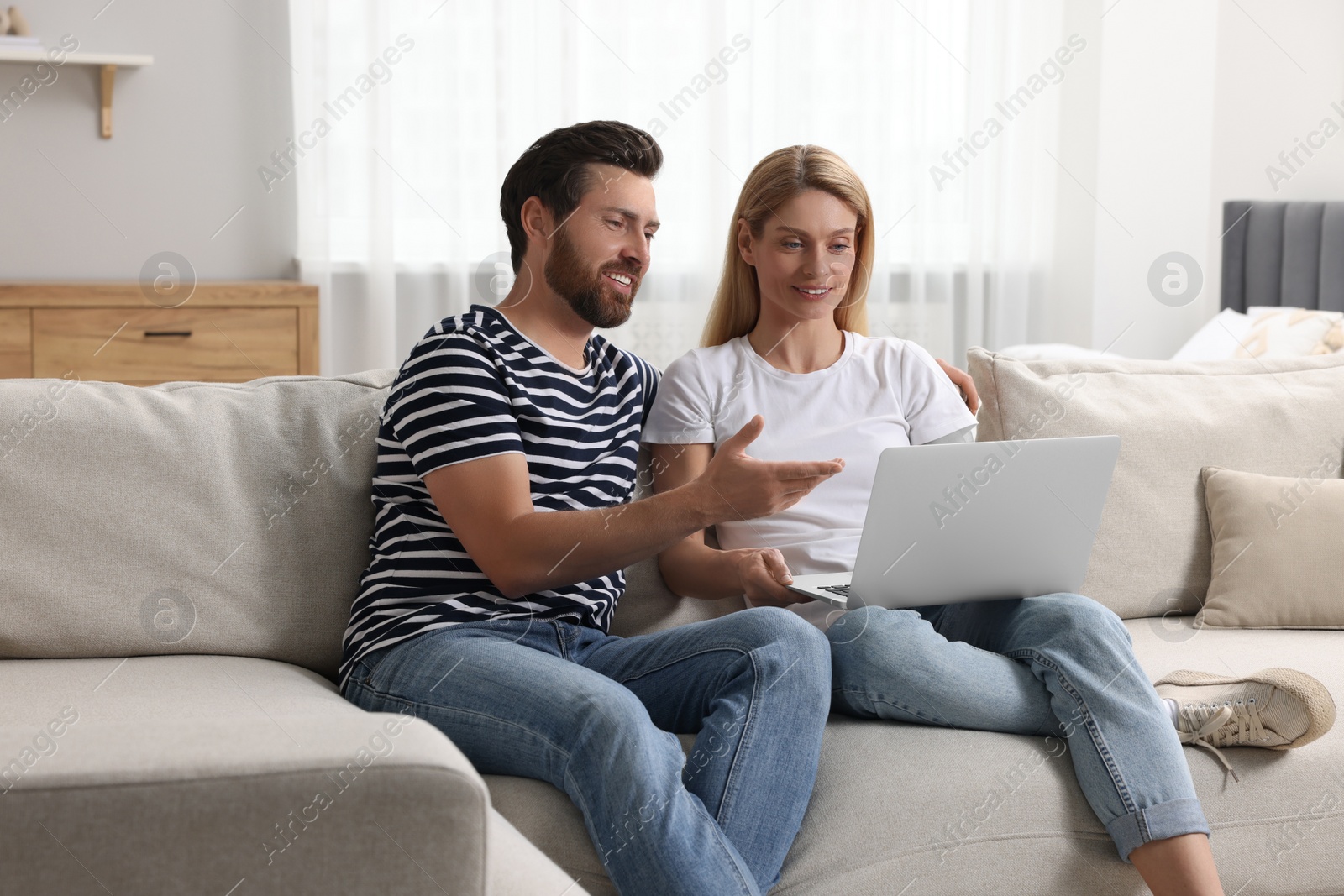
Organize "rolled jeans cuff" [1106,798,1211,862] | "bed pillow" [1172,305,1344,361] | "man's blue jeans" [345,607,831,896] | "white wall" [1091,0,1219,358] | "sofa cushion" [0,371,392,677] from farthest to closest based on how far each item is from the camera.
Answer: "white wall" [1091,0,1219,358] < "bed pillow" [1172,305,1344,361] < "sofa cushion" [0,371,392,677] < "rolled jeans cuff" [1106,798,1211,862] < "man's blue jeans" [345,607,831,896]

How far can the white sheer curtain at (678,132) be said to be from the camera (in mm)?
3445

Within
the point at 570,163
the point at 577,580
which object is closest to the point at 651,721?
the point at 577,580

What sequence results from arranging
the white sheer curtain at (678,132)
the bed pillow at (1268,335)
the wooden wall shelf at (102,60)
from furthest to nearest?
the white sheer curtain at (678,132) < the wooden wall shelf at (102,60) < the bed pillow at (1268,335)

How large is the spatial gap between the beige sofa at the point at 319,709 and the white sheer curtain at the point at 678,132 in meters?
2.01

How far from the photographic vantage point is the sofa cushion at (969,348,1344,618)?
5.74ft

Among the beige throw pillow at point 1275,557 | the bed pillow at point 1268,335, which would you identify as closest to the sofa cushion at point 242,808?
the beige throw pillow at point 1275,557

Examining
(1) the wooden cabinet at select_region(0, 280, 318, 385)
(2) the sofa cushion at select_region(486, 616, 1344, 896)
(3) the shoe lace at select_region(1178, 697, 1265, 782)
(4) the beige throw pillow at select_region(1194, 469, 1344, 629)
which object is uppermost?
(1) the wooden cabinet at select_region(0, 280, 318, 385)

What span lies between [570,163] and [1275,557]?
1.15 metres

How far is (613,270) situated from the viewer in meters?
1.54

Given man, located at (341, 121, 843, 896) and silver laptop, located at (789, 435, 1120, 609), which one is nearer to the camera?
man, located at (341, 121, 843, 896)

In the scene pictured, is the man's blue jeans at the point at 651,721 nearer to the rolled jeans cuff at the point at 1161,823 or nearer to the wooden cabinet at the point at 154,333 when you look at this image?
the rolled jeans cuff at the point at 1161,823

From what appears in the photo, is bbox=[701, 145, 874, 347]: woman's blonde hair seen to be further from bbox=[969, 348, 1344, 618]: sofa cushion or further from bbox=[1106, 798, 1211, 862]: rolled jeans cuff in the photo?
bbox=[1106, 798, 1211, 862]: rolled jeans cuff

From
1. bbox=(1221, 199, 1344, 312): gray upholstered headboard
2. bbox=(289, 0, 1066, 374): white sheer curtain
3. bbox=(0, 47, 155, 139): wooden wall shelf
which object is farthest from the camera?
bbox=(289, 0, 1066, 374): white sheer curtain

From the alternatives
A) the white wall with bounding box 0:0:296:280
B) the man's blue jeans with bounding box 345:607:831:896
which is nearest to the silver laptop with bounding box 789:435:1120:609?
the man's blue jeans with bounding box 345:607:831:896
